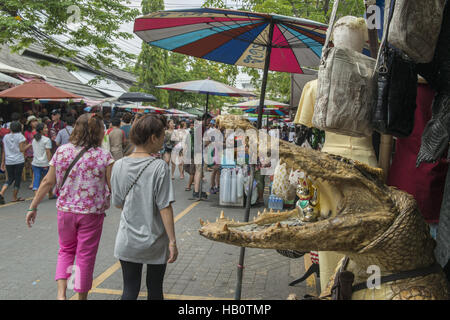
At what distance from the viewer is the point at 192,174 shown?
9758mm

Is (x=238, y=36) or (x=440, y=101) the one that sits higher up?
(x=238, y=36)

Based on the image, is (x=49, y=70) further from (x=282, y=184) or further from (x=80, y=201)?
(x=282, y=184)

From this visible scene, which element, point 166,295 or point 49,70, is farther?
point 49,70

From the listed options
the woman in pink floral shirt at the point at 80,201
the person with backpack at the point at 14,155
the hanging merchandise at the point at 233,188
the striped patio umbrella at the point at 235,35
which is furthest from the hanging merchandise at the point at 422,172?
the person with backpack at the point at 14,155

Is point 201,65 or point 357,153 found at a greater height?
point 201,65

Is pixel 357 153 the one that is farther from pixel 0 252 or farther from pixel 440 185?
pixel 0 252

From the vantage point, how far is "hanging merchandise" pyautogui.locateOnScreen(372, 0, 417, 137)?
1426mm

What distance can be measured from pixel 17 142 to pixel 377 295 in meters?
8.54

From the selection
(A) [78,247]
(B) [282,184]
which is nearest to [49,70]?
(A) [78,247]

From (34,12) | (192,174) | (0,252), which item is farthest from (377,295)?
(34,12)

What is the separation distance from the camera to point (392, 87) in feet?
4.69

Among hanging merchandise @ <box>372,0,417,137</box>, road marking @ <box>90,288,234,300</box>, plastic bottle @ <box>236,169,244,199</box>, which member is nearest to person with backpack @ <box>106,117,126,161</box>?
plastic bottle @ <box>236,169,244,199</box>

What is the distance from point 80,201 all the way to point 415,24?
2901 mm

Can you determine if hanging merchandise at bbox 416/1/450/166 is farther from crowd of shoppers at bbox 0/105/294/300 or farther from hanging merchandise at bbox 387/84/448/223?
crowd of shoppers at bbox 0/105/294/300
